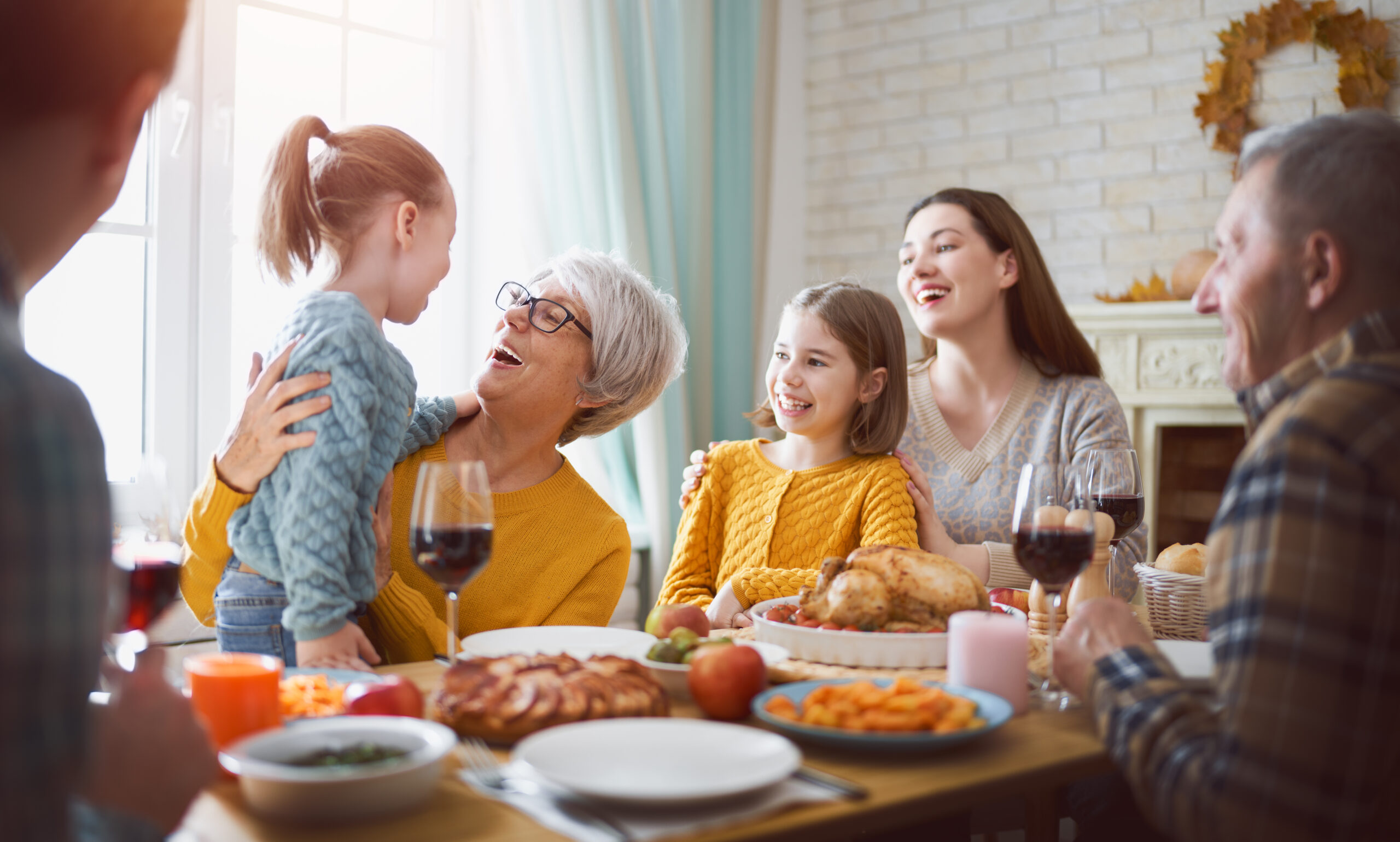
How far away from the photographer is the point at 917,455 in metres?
2.62

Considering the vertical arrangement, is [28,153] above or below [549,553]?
above

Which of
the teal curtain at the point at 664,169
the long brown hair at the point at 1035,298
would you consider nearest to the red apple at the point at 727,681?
the long brown hair at the point at 1035,298

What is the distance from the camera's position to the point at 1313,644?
0.86m

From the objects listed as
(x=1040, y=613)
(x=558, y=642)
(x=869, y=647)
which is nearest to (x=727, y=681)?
(x=869, y=647)

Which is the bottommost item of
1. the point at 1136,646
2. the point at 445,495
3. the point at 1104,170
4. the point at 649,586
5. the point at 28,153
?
the point at 649,586

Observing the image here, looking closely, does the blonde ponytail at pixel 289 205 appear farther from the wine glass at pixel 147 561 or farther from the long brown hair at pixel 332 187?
the wine glass at pixel 147 561

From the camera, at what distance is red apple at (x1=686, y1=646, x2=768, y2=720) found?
117 cm

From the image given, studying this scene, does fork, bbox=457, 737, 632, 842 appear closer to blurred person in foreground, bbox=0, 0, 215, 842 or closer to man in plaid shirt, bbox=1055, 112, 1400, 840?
blurred person in foreground, bbox=0, 0, 215, 842

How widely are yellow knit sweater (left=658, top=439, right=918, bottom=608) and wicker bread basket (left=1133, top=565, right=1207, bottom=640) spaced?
53 centimetres

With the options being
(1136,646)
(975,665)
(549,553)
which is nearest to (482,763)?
(975,665)

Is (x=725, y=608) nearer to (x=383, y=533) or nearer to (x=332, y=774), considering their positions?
(x=383, y=533)

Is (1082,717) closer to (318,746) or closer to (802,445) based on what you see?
(318,746)

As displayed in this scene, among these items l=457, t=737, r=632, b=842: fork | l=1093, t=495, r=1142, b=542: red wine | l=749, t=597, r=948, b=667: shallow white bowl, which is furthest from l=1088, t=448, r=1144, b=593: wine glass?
l=457, t=737, r=632, b=842: fork

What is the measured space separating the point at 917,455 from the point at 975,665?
141 centimetres
